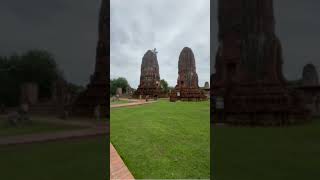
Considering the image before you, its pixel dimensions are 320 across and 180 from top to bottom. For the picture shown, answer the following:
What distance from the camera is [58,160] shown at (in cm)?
377

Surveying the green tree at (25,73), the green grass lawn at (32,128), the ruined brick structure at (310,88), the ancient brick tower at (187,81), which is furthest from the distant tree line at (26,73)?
the ancient brick tower at (187,81)

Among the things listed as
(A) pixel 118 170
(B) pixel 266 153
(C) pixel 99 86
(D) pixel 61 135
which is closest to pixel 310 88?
(B) pixel 266 153

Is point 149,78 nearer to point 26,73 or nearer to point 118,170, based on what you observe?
point 118,170

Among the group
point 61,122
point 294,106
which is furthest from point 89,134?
point 294,106

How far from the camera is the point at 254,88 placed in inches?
161

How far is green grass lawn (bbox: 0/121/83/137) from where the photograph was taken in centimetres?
364

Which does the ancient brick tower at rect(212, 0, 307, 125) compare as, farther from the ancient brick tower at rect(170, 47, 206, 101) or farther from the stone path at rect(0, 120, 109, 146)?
the ancient brick tower at rect(170, 47, 206, 101)

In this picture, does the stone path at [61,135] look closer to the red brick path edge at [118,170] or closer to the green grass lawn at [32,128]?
the green grass lawn at [32,128]

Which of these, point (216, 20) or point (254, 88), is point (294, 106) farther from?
point (216, 20)

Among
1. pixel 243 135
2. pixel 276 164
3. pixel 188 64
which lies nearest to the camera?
pixel 276 164

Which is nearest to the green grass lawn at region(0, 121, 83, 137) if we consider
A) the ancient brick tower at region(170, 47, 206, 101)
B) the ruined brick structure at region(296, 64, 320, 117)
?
the ruined brick structure at region(296, 64, 320, 117)

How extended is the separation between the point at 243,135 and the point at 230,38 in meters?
1.22

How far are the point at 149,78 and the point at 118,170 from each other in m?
31.8

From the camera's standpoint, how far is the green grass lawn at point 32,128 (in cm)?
364
